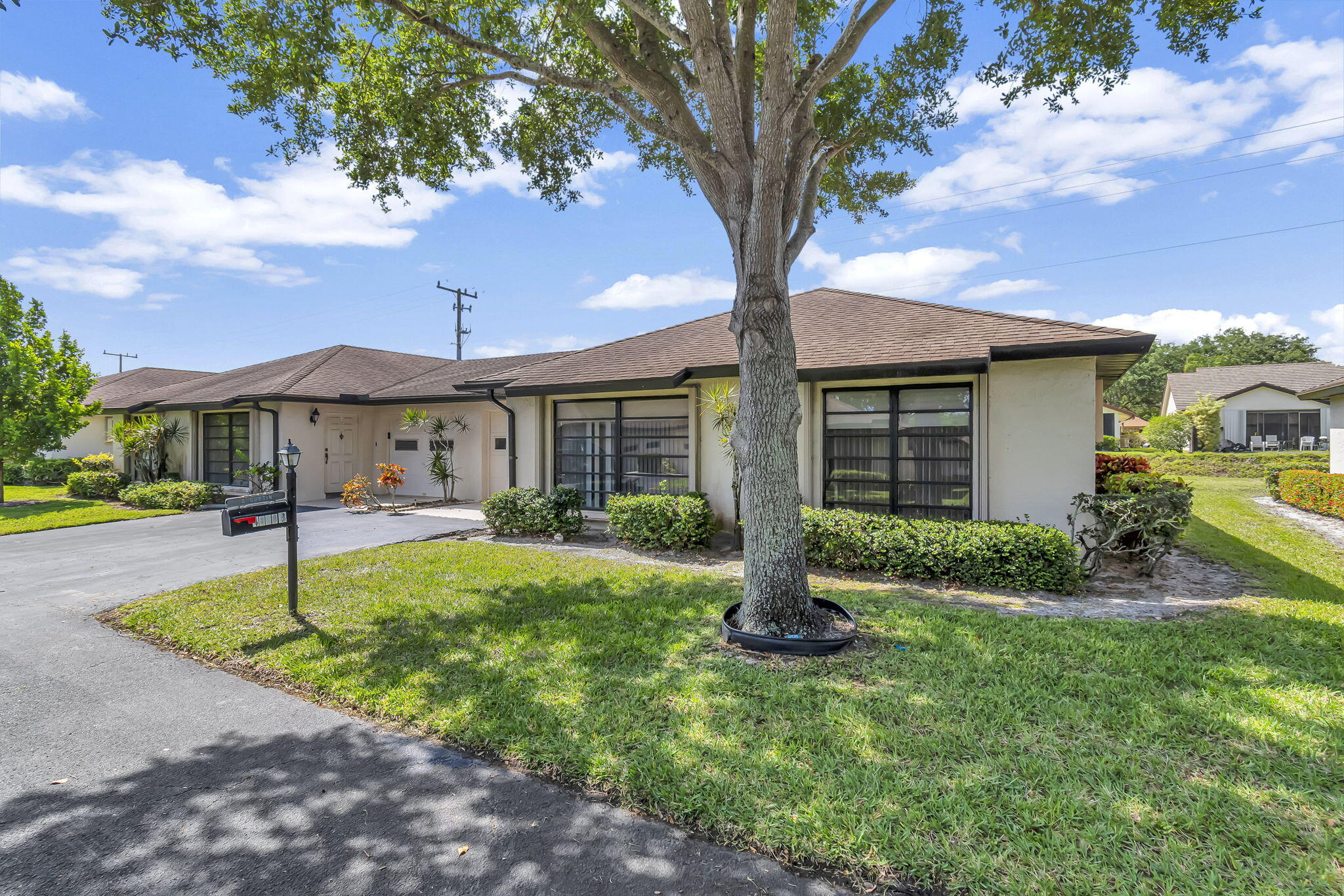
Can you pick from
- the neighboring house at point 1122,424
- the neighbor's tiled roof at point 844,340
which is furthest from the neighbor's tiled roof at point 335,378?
the neighboring house at point 1122,424

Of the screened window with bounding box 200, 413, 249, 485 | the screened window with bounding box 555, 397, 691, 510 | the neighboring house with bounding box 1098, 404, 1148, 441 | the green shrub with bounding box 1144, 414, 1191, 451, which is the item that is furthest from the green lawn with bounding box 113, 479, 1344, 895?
the neighboring house with bounding box 1098, 404, 1148, 441

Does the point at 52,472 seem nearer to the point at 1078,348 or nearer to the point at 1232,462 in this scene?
the point at 1078,348

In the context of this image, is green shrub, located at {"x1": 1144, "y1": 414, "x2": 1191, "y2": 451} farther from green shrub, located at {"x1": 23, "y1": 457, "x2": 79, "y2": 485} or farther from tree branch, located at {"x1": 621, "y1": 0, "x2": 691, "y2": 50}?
green shrub, located at {"x1": 23, "y1": 457, "x2": 79, "y2": 485}

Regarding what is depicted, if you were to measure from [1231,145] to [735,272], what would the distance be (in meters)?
19.5

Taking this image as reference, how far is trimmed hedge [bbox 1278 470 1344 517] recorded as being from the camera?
11.8m

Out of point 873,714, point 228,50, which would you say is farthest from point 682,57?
point 873,714

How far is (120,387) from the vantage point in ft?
78.3

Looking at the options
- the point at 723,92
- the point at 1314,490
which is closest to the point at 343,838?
the point at 723,92

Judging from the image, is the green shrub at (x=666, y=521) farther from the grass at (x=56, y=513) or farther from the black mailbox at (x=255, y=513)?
the grass at (x=56, y=513)

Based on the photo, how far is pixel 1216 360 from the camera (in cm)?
4878

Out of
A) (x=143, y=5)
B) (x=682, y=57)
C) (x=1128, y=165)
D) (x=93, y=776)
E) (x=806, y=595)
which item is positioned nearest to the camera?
(x=93, y=776)

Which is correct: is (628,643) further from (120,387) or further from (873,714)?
(120,387)

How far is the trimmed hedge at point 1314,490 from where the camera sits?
11.8 m

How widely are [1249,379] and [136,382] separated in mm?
52909
